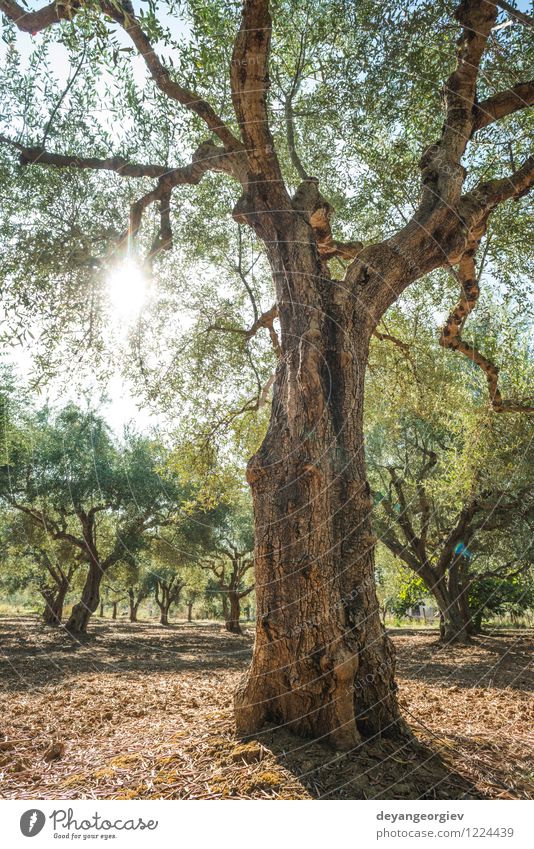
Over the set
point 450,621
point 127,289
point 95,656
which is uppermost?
point 127,289

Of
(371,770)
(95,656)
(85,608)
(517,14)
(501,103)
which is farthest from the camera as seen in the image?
(85,608)

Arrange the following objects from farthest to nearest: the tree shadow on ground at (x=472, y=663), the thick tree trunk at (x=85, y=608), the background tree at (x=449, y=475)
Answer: the thick tree trunk at (x=85, y=608)
the background tree at (x=449, y=475)
the tree shadow on ground at (x=472, y=663)

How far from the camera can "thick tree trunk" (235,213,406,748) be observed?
377 cm

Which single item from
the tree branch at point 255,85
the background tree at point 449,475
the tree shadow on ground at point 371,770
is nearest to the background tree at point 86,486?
the background tree at point 449,475

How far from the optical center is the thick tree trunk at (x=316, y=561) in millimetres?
3766

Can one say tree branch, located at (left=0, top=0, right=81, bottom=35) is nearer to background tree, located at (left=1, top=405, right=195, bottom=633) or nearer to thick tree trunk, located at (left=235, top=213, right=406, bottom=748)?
thick tree trunk, located at (left=235, top=213, right=406, bottom=748)

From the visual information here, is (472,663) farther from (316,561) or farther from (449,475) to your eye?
(316,561)

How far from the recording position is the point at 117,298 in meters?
7.67

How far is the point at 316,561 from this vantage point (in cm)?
389

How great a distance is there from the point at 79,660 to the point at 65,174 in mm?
9944

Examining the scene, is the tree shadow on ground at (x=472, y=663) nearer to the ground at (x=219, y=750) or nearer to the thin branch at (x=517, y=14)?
the ground at (x=219, y=750)

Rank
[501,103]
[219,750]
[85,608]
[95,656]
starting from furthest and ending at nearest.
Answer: [85,608] < [95,656] < [501,103] < [219,750]

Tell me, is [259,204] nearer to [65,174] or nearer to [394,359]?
[65,174]

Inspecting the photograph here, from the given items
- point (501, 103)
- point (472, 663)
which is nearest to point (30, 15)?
point (501, 103)
